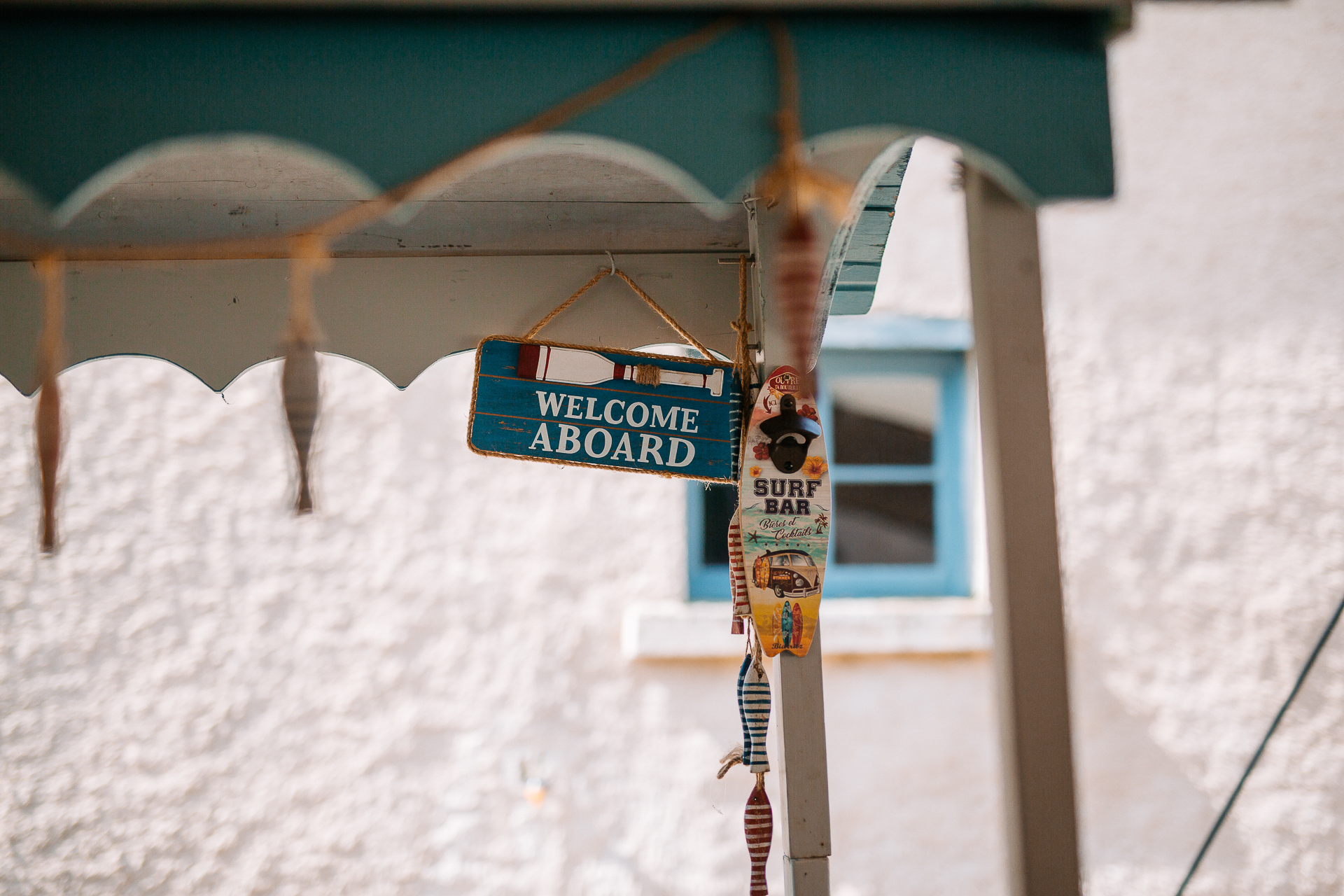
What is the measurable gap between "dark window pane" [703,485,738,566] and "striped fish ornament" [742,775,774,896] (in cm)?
191

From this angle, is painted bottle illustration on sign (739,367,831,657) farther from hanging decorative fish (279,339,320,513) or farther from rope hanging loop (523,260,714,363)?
hanging decorative fish (279,339,320,513)

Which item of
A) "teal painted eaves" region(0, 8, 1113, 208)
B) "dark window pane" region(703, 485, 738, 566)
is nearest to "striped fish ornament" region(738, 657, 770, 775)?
"teal painted eaves" region(0, 8, 1113, 208)

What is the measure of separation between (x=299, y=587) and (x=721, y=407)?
2063 millimetres

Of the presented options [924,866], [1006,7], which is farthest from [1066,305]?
[1006,7]

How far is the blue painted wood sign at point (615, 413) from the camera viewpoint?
1.82 m

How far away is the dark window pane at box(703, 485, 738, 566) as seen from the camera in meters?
3.68

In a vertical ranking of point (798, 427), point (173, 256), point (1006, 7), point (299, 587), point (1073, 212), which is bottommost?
point (299, 587)

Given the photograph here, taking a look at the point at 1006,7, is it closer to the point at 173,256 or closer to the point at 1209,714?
the point at 173,256

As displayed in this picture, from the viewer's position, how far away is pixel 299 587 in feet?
10.9

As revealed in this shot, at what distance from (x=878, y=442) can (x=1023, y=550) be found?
2728 millimetres

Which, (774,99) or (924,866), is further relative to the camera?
(924,866)

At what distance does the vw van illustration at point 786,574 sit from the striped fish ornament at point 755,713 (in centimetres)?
22

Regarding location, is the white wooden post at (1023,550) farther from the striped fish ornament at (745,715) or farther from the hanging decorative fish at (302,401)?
the hanging decorative fish at (302,401)

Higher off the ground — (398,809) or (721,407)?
(721,407)
